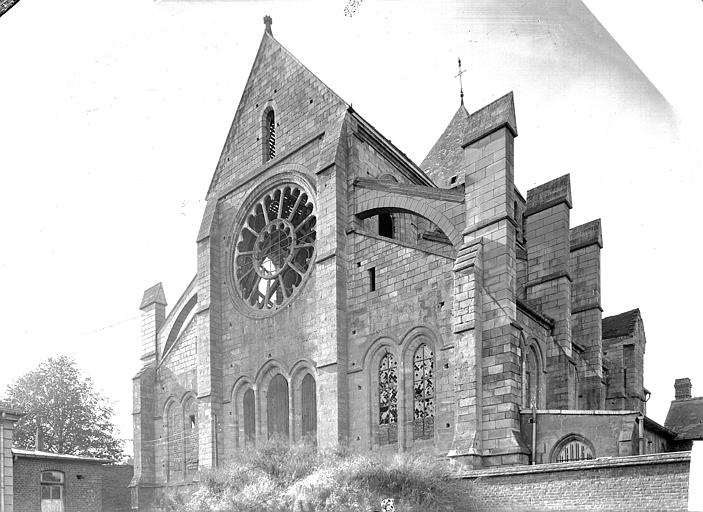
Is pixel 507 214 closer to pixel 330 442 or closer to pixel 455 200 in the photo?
pixel 455 200

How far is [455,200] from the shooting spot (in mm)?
18297

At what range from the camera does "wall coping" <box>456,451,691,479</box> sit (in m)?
11.4

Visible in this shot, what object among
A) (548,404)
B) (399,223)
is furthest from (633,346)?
(399,223)

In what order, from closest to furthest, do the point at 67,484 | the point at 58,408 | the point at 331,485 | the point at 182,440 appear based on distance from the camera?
the point at 331,485, the point at 67,484, the point at 182,440, the point at 58,408

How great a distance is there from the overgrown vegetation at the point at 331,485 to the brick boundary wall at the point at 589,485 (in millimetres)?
579

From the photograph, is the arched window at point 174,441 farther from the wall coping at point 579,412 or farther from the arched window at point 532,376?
the wall coping at point 579,412

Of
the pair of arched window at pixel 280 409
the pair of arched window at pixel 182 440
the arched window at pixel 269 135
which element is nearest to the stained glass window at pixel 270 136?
the arched window at pixel 269 135

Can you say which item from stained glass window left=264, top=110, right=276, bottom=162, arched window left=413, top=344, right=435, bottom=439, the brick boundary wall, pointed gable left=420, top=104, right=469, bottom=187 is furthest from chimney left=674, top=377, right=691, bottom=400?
the brick boundary wall

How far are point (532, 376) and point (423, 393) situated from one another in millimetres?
4103

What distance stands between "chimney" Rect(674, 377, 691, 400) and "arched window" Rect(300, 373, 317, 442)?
24439 millimetres

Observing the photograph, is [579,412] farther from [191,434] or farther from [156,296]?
[156,296]

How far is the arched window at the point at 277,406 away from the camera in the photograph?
20.7 m

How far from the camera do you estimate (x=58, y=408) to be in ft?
113

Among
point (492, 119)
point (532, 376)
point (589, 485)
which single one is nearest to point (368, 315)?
point (532, 376)
